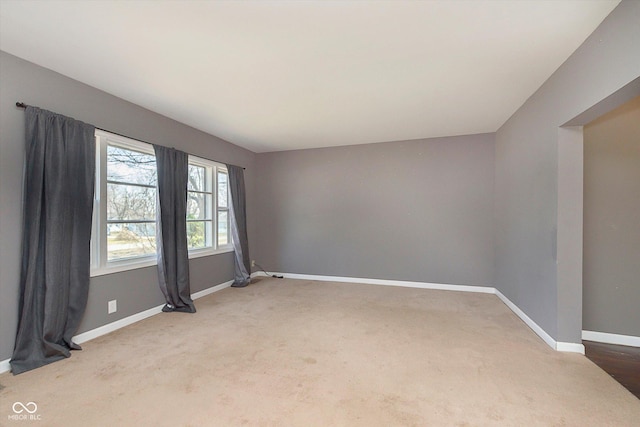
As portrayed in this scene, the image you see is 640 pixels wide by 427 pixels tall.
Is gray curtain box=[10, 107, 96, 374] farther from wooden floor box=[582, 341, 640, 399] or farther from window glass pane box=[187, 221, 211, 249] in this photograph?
wooden floor box=[582, 341, 640, 399]

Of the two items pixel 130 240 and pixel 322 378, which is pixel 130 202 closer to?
pixel 130 240

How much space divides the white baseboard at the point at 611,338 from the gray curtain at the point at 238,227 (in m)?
4.48

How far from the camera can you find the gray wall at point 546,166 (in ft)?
5.62

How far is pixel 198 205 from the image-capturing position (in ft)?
13.8

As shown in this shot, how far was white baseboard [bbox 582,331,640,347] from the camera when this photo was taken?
253 cm

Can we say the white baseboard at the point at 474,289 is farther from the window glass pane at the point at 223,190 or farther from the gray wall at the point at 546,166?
the window glass pane at the point at 223,190

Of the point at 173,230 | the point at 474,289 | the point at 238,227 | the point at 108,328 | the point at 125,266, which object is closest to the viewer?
the point at 108,328

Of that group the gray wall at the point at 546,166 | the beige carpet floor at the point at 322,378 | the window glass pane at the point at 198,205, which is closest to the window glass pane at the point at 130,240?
the window glass pane at the point at 198,205

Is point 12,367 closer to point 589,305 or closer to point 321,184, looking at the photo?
point 321,184

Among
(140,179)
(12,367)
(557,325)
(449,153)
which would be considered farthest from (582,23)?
(12,367)

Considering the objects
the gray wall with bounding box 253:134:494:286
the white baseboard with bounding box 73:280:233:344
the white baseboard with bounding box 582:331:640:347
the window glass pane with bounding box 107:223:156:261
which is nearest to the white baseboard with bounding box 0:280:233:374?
the white baseboard with bounding box 73:280:233:344

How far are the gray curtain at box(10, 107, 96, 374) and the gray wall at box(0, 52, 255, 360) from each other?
0.08 m

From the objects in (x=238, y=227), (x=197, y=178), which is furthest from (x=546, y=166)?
(x=197, y=178)

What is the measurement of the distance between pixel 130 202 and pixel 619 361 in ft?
16.6
